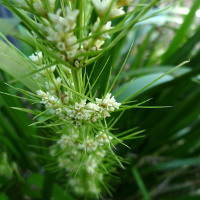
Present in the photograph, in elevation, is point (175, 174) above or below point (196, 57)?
below

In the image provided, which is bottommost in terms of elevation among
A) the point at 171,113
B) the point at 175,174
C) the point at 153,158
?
the point at 175,174

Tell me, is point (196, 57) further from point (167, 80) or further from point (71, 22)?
point (71, 22)

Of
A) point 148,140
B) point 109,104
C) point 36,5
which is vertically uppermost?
point 36,5

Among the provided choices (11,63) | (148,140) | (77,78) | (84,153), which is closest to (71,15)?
(77,78)

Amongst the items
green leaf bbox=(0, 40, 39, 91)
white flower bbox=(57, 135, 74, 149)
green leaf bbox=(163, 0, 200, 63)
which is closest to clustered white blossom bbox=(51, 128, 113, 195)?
white flower bbox=(57, 135, 74, 149)

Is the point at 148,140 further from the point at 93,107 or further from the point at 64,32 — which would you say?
the point at 64,32

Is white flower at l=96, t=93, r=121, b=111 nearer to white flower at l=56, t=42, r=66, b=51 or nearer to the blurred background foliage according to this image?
white flower at l=56, t=42, r=66, b=51

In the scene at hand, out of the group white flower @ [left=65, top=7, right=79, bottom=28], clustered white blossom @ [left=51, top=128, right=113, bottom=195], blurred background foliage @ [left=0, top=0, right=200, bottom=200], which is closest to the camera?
white flower @ [left=65, top=7, right=79, bottom=28]

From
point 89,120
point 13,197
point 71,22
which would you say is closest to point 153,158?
point 13,197
